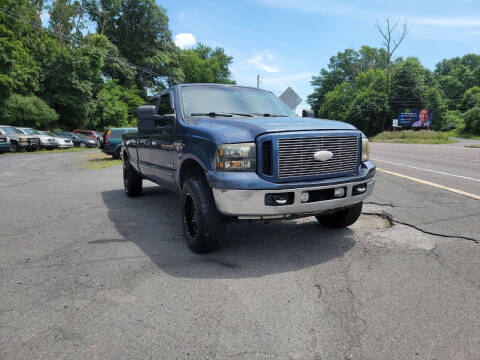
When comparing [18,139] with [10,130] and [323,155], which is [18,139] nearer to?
[10,130]

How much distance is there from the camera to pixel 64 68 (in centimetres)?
3450

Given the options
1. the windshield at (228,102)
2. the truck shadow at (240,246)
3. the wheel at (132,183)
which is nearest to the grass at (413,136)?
the wheel at (132,183)

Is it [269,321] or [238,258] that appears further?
[238,258]

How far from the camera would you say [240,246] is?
4109 mm

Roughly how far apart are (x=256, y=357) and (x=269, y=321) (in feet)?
1.36

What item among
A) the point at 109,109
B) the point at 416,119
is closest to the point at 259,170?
the point at 109,109

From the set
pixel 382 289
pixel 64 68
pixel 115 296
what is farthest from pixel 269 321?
pixel 64 68

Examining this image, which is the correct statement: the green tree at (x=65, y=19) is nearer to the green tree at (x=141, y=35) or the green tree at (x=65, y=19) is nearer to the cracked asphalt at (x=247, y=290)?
the green tree at (x=141, y=35)

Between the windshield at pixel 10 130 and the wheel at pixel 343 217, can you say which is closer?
the wheel at pixel 343 217

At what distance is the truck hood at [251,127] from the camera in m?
3.50

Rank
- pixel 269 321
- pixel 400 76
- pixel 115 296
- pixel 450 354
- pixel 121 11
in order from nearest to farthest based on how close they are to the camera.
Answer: pixel 450 354, pixel 269 321, pixel 115 296, pixel 121 11, pixel 400 76

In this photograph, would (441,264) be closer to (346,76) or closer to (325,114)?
(325,114)

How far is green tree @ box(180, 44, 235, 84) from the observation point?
71.2 m

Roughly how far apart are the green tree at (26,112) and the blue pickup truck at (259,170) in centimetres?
2983
